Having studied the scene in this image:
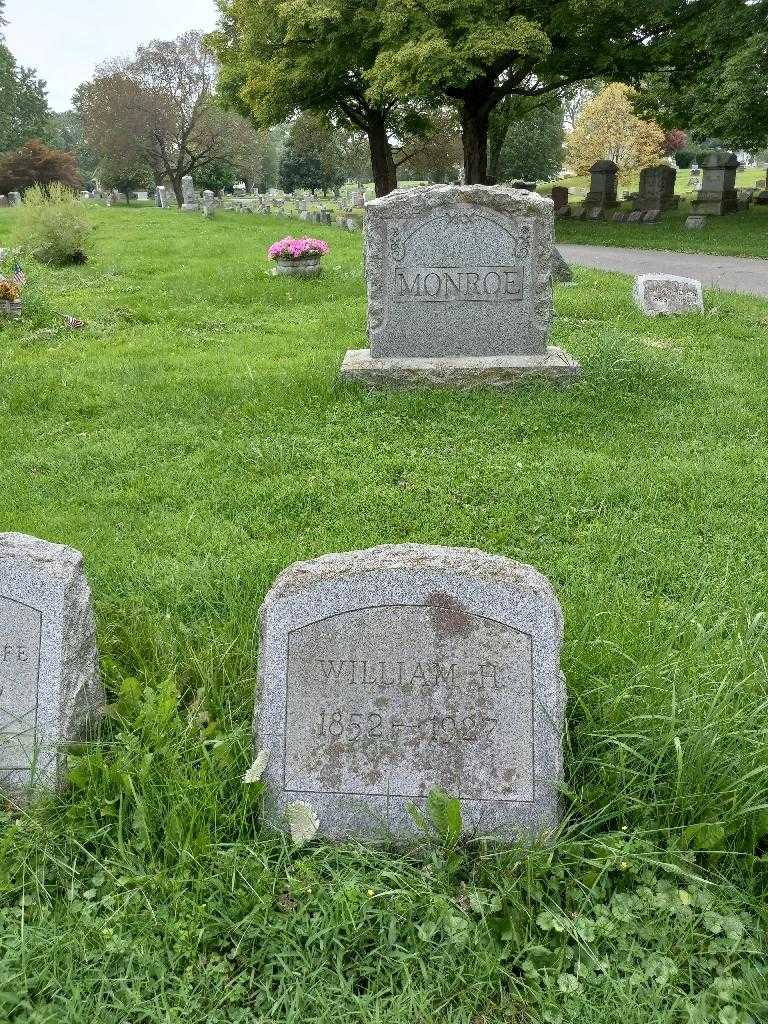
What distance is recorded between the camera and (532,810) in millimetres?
2137

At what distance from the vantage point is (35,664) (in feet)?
7.47

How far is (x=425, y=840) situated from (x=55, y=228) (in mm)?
14663

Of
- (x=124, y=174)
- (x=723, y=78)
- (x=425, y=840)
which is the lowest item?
(x=425, y=840)

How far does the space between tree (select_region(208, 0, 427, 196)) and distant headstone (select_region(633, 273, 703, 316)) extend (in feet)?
41.8

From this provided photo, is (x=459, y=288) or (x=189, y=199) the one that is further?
(x=189, y=199)

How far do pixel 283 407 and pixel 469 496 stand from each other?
2049mm

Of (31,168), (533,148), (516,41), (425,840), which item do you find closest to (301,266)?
(516,41)

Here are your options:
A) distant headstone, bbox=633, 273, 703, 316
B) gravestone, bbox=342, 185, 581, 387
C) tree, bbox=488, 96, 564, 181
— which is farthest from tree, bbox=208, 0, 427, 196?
gravestone, bbox=342, 185, 581, 387

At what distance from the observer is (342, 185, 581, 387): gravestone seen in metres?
6.13

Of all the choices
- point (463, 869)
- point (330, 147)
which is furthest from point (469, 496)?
point (330, 147)

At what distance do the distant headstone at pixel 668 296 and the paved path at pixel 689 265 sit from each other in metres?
2.23

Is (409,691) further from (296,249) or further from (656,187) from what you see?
(656,187)

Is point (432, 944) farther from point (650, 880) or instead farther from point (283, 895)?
point (650, 880)

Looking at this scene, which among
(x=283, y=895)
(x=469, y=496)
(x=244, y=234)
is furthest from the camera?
(x=244, y=234)
